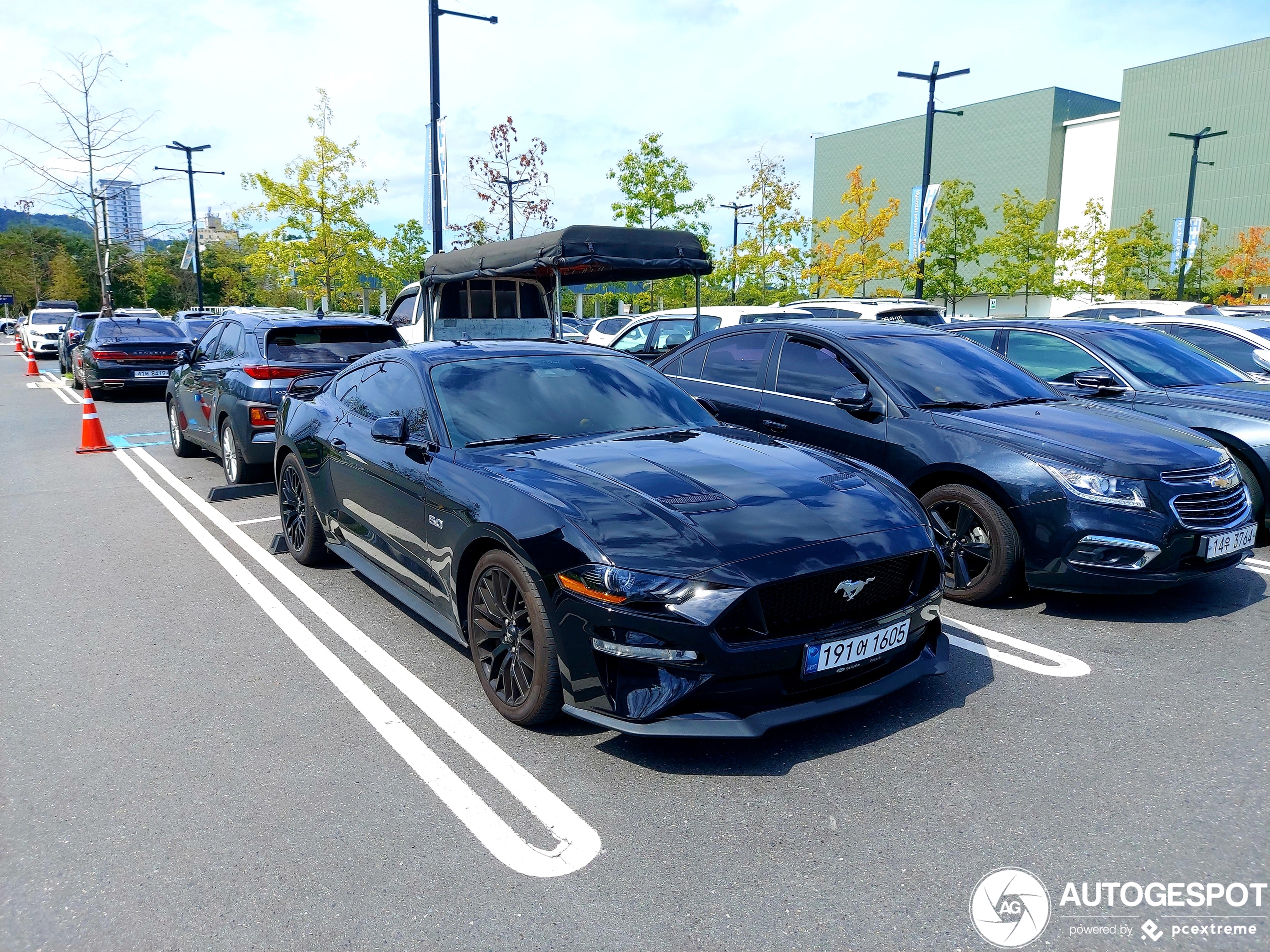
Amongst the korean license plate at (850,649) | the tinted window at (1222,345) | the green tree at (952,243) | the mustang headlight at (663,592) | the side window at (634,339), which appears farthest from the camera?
the green tree at (952,243)

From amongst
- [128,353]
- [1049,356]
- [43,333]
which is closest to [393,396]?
[1049,356]

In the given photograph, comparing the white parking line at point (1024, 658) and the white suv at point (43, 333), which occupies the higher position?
the white suv at point (43, 333)

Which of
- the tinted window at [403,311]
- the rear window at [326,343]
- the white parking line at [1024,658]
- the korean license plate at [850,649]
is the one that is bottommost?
the white parking line at [1024,658]

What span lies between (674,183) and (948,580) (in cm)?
2468

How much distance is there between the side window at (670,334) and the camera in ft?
40.4

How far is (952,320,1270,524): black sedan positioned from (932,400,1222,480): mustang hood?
1.31 m

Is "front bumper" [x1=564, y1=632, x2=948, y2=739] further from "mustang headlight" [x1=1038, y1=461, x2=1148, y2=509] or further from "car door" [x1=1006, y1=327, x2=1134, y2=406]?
"car door" [x1=1006, y1=327, x2=1134, y2=406]

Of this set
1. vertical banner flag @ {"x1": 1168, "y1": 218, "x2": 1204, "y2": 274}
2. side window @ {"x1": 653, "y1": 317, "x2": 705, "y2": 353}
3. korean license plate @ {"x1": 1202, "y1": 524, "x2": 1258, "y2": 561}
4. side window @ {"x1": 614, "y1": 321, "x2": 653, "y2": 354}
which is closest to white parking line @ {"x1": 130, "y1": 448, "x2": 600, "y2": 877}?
korean license plate @ {"x1": 1202, "y1": 524, "x2": 1258, "y2": 561}

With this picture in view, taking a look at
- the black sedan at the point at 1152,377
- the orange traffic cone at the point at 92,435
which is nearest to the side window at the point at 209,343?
the orange traffic cone at the point at 92,435

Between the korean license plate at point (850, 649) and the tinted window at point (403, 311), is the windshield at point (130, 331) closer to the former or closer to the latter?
the tinted window at point (403, 311)

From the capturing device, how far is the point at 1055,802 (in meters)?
3.19

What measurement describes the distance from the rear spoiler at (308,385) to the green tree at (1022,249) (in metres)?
29.2

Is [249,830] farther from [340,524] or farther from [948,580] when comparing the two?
[948,580]

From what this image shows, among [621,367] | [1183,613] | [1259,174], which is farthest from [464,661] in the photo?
[1259,174]
